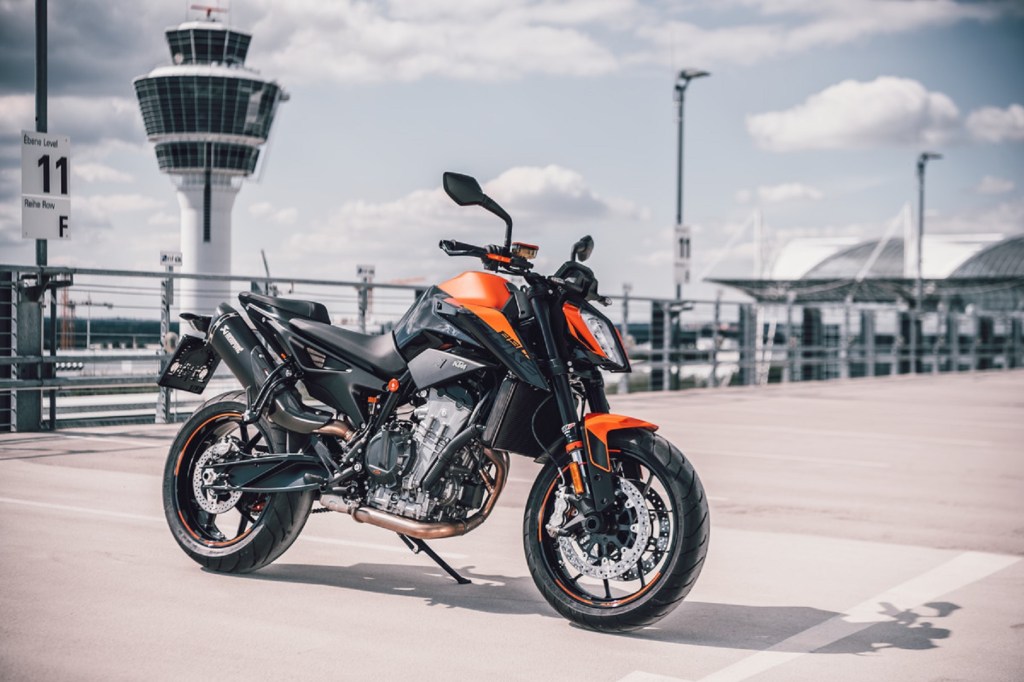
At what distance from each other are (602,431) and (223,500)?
173 cm

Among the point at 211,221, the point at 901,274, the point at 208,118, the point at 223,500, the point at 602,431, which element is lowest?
the point at 223,500

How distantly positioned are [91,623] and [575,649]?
5.28 ft

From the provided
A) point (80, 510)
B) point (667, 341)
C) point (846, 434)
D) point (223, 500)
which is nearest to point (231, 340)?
point (223, 500)

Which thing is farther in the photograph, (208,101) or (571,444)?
(208,101)

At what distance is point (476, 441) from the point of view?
14.3 feet

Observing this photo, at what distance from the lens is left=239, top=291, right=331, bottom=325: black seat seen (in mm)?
4973

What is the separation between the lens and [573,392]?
4445 mm

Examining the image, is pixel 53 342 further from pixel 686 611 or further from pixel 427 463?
pixel 686 611

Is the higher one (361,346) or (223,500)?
(361,346)

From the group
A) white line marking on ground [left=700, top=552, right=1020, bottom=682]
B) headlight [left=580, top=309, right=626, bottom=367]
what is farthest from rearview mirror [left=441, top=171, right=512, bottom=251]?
white line marking on ground [left=700, top=552, right=1020, bottom=682]

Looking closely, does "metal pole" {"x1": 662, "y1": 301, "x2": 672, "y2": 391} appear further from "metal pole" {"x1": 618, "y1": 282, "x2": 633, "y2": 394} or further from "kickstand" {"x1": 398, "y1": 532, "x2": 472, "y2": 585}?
"kickstand" {"x1": 398, "y1": 532, "x2": 472, "y2": 585}

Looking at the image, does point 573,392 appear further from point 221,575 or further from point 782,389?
point 782,389

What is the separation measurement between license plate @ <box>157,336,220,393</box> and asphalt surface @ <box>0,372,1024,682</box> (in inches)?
28.7

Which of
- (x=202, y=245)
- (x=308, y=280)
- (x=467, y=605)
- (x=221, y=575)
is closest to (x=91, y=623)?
(x=221, y=575)
